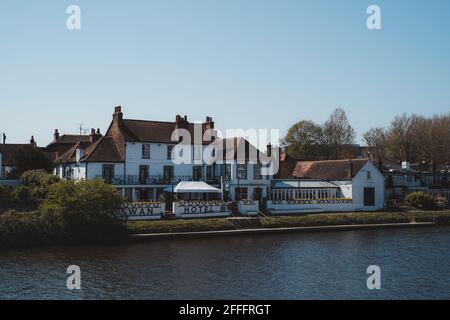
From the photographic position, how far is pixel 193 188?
47.8m

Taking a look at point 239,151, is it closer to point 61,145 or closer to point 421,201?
point 421,201

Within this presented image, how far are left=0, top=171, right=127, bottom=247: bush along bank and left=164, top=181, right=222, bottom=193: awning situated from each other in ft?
28.8

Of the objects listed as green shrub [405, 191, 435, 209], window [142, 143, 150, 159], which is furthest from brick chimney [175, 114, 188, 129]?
green shrub [405, 191, 435, 209]

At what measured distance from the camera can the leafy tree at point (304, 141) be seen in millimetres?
80188

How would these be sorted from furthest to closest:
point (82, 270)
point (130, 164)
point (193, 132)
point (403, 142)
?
point (403, 142) → point (193, 132) → point (130, 164) → point (82, 270)

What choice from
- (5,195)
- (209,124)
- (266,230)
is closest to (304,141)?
(209,124)

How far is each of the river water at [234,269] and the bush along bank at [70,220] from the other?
1.82 m

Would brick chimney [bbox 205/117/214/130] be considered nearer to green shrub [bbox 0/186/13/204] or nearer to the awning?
the awning

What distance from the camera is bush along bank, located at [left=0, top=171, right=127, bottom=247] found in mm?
35406

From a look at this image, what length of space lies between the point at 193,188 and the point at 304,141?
122 feet
